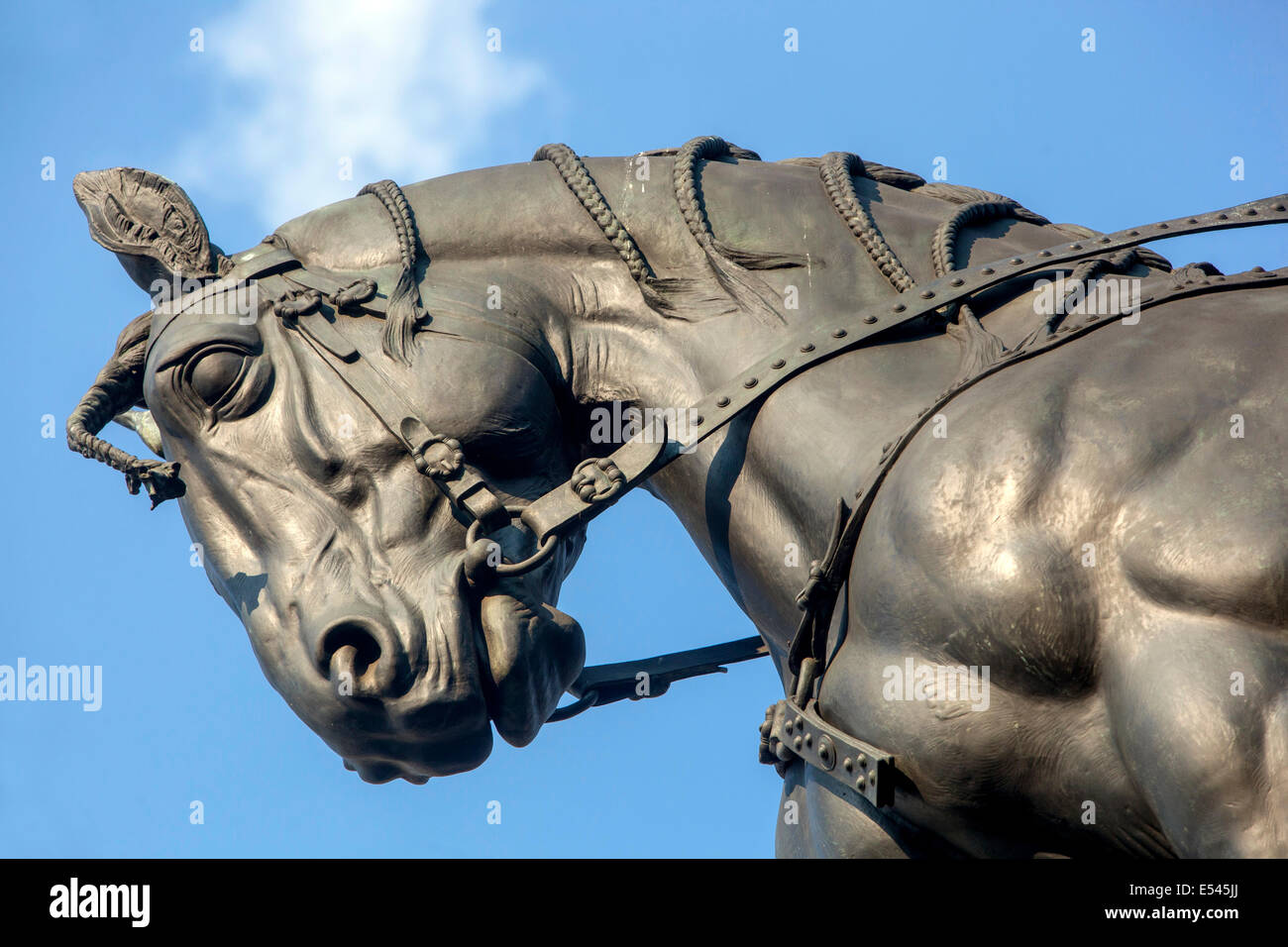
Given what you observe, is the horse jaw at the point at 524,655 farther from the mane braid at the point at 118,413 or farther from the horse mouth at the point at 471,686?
the mane braid at the point at 118,413

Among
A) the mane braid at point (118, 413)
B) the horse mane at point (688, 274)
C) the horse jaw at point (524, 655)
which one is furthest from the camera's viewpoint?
the mane braid at point (118, 413)

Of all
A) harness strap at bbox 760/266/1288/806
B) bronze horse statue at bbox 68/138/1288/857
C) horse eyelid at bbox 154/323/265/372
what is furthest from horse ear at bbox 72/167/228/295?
harness strap at bbox 760/266/1288/806

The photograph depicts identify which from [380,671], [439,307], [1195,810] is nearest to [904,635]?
[1195,810]

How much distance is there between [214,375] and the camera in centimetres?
540

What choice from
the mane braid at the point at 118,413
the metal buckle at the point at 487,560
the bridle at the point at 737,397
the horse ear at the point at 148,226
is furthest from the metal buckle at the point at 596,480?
the horse ear at the point at 148,226

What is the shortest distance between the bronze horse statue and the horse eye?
10 mm

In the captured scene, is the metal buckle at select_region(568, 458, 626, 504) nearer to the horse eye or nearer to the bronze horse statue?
the bronze horse statue

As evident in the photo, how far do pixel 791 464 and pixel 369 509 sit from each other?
131 centimetres

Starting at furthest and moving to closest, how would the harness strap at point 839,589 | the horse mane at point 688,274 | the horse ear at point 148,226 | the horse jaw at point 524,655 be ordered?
the horse ear at point 148,226 → the horse mane at point 688,274 → the horse jaw at point 524,655 → the harness strap at point 839,589

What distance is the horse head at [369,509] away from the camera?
16.9 ft

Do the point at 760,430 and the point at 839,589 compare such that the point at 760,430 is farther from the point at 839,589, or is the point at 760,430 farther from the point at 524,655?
the point at 524,655

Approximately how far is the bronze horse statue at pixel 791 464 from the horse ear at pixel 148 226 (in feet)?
0.04

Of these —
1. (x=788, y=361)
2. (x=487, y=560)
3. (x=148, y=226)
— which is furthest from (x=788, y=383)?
(x=148, y=226)
